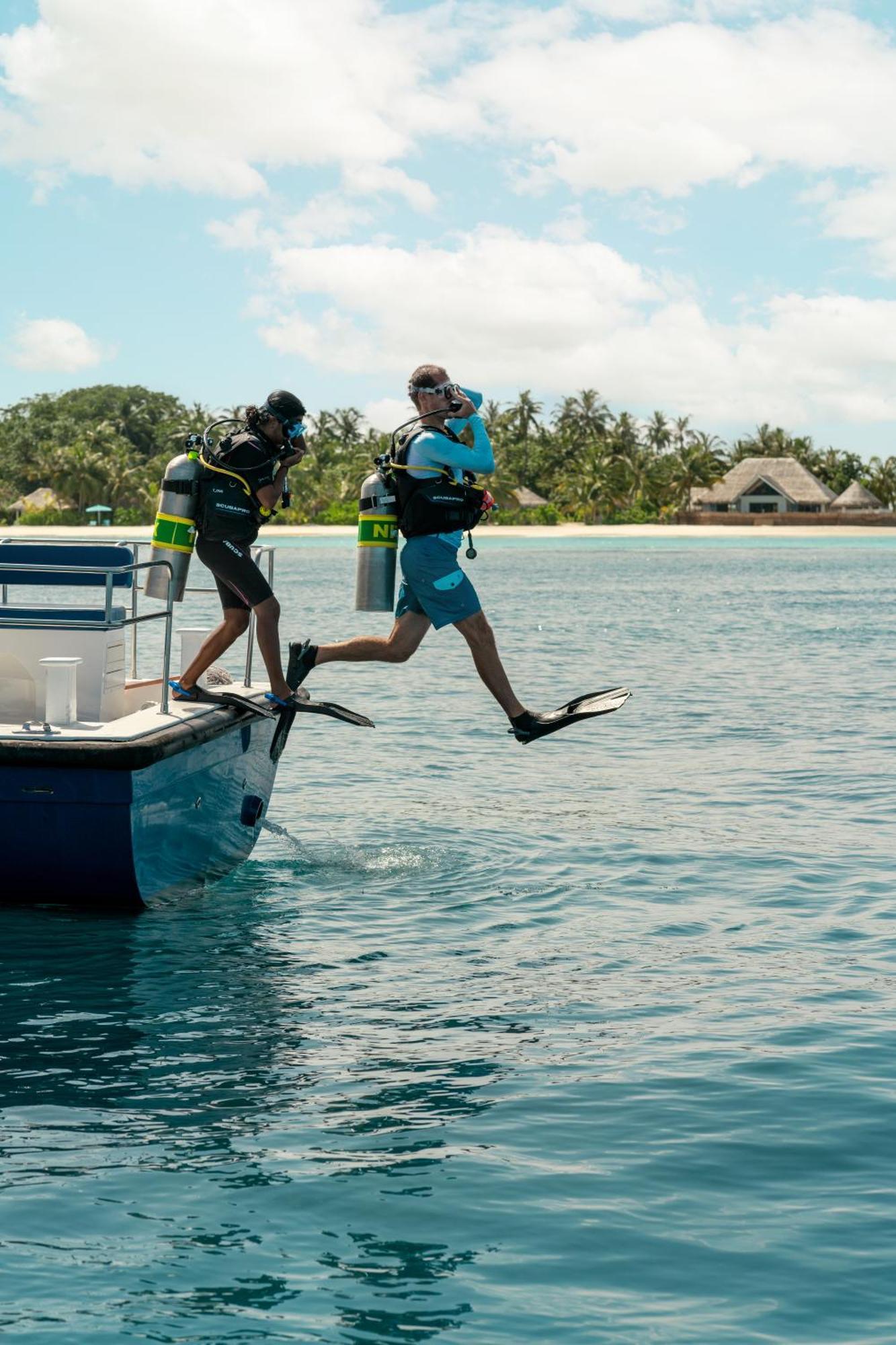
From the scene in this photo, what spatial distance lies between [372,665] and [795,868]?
1752 cm

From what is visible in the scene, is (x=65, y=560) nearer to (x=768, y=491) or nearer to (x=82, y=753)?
(x=82, y=753)

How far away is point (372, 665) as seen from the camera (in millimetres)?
27719

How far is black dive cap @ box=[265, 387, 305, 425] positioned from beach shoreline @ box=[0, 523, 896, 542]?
3943 inches

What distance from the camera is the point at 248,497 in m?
8.80

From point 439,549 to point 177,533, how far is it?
57.1 inches

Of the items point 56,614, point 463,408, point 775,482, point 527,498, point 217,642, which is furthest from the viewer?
point 527,498

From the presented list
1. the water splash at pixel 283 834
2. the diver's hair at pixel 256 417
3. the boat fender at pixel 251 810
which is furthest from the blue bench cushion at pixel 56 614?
the water splash at pixel 283 834

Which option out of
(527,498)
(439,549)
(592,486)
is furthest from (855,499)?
(439,549)

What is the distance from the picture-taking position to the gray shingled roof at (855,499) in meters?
115

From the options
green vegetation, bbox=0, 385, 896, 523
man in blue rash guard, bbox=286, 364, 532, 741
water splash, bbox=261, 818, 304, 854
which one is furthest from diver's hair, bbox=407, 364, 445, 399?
green vegetation, bbox=0, 385, 896, 523

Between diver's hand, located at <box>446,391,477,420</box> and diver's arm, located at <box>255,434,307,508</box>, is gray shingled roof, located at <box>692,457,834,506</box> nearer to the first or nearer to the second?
diver's arm, located at <box>255,434,307,508</box>

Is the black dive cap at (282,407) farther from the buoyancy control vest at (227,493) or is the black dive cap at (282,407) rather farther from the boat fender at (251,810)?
the boat fender at (251,810)

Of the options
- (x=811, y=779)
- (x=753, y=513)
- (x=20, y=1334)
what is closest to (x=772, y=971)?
(x=20, y=1334)

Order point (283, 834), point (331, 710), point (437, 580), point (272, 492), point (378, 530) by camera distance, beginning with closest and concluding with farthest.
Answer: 1. point (437, 580)
2. point (272, 492)
3. point (378, 530)
4. point (331, 710)
5. point (283, 834)
